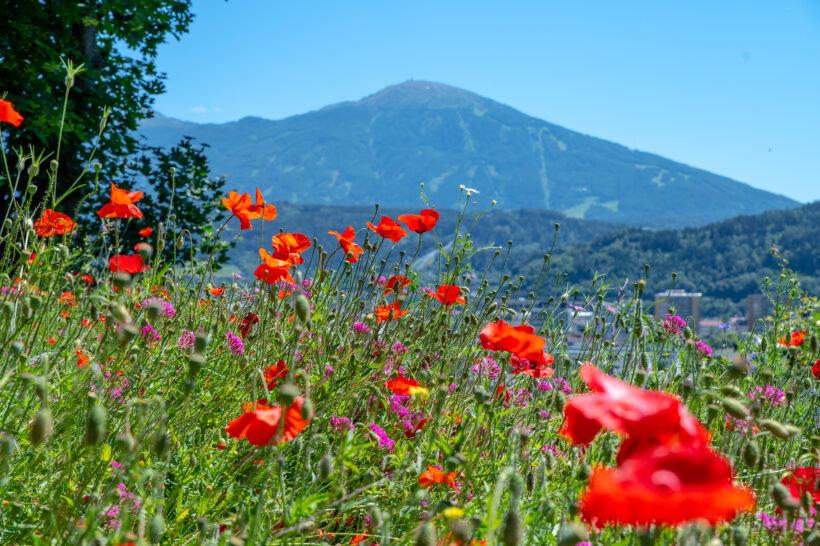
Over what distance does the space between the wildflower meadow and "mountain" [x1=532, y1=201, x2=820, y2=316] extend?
9544 cm

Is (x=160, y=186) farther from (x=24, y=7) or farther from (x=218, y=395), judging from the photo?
(x=218, y=395)

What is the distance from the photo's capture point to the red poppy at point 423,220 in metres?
2.66

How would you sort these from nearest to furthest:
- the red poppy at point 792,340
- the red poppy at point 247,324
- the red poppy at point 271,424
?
the red poppy at point 271,424 < the red poppy at point 247,324 < the red poppy at point 792,340

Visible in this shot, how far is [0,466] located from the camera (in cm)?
98

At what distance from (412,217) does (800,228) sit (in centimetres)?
12883

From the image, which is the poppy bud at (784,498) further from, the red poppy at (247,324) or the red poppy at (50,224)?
the red poppy at (50,224)

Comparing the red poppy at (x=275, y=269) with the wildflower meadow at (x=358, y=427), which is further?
the red poppy at (x=275, y=269)

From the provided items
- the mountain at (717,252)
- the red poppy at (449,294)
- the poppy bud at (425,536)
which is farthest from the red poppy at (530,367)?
the mountain at (717,252)

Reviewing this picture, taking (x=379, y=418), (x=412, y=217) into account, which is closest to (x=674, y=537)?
(x=379, y=418)

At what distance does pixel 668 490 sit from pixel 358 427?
4.87 ft

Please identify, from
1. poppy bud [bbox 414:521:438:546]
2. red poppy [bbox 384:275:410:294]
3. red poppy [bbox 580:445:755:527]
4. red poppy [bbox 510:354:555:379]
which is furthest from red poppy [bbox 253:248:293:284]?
red poppy [bbox 580:445:755:527]

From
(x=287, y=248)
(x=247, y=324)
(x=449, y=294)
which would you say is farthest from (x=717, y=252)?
(x=287, y=248)

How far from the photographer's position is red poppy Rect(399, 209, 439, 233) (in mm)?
2660

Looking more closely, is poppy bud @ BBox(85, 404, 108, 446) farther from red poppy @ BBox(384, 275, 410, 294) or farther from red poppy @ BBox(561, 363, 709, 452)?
red poppy @ BBox(384, 275, 410, 294)
